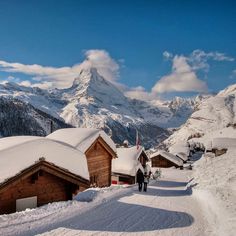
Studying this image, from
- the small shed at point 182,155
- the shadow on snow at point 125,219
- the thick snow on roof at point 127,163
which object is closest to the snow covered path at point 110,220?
the shadow on snow at point 125,219

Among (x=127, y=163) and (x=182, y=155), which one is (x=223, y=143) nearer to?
(x=127, y=163)

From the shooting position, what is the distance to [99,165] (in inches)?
1267

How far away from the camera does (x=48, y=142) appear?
714 inches

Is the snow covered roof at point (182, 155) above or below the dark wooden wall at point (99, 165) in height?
below

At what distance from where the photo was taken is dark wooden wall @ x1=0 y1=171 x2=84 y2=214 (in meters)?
15.7

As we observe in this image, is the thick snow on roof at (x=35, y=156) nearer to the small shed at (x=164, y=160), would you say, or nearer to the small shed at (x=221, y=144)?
the small shed at (x=221, y=144)

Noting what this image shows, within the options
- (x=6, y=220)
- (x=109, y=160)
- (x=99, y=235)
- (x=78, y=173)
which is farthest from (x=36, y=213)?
(x=109, y=160)

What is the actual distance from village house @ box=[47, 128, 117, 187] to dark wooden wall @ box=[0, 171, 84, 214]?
25.8ft

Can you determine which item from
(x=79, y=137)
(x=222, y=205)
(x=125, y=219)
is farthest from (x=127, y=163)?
(x=125, y=219)

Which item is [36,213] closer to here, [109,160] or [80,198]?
[80,198]

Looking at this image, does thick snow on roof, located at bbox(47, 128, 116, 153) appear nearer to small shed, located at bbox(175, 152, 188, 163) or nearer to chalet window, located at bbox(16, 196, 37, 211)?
chalet window, located at bbox(16, 196, 37, 211)

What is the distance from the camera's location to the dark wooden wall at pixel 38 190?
51.5 feet

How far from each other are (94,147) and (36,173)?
14.1 m

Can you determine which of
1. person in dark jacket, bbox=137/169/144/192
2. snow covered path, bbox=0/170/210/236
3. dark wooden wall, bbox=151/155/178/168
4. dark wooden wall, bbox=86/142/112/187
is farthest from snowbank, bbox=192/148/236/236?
dark wooden wall, bbox=151/155/178/168
